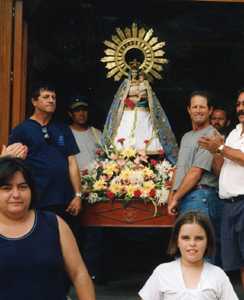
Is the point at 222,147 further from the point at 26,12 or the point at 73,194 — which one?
the point at 26,12

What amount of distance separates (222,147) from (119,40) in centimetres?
256

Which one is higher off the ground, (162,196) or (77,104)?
(77,104)

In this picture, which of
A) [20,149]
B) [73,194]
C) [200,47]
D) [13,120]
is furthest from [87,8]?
[20,149]

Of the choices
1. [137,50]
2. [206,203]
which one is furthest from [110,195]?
[137,50]

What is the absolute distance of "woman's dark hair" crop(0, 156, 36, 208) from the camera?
11.4 feet

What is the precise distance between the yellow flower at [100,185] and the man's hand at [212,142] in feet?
4.05

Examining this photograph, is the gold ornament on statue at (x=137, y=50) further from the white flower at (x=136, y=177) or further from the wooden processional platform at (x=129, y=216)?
the wooden processional platform at (x=129, y=216)

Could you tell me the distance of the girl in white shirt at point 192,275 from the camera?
393 cm

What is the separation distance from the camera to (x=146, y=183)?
248 inches

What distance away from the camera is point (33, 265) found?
11.1ft

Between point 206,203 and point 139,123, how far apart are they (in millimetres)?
1639

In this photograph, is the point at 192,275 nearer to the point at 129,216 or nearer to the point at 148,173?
the point at 129,216

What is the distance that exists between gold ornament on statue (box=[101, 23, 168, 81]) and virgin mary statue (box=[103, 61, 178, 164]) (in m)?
0.23

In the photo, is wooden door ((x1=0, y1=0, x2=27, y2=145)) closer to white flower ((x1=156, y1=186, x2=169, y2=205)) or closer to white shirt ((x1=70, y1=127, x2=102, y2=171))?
white shirt ((x1=70, y1=127, x2=102, y2=171))
